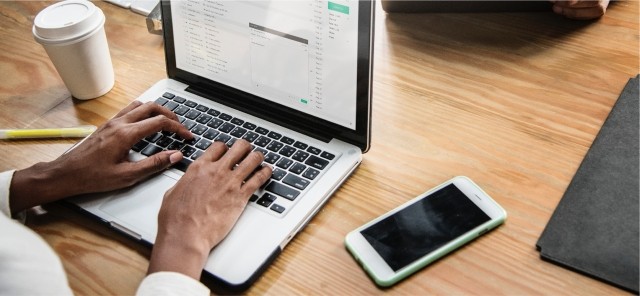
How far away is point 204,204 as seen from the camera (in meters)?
0.76

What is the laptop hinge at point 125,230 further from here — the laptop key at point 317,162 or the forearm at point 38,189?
the laptop key at point 317,162

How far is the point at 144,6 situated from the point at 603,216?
0.88 meters

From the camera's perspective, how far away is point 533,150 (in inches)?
34.4

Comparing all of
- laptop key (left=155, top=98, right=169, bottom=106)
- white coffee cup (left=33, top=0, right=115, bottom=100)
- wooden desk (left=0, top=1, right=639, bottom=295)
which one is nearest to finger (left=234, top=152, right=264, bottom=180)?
wooden desk (left=0, top=1, right=639, bottom=295)

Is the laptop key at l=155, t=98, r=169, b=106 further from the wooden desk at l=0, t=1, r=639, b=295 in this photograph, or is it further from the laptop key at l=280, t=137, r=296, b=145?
the laptop key at l=280, t=137, r=296, b=145

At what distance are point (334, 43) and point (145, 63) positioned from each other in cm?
44

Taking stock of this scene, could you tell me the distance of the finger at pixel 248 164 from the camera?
81 centimetres

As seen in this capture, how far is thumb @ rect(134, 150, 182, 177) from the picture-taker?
0.83 meters

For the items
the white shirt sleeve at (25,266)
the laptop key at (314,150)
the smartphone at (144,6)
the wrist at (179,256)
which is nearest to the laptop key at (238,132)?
the laptop key at (314,150)

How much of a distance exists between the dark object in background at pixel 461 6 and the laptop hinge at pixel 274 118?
0.36 metres

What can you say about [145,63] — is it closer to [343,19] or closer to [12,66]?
[12,66]

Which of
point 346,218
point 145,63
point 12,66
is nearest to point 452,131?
point 346,218

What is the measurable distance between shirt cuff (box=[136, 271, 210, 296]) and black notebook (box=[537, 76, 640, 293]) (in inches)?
15.5

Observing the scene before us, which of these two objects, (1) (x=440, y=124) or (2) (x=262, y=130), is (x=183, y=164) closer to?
(2) (x=262, y=130)
